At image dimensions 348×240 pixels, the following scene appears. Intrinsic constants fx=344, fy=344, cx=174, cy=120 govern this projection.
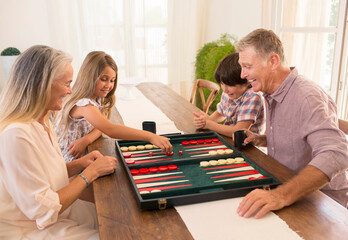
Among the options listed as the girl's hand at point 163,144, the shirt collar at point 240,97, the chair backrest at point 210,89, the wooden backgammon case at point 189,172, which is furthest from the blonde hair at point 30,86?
the chair backrest at point 210,89

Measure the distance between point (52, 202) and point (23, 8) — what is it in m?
4.70

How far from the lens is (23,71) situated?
4.88 feet

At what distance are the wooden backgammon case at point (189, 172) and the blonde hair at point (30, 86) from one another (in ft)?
1.58

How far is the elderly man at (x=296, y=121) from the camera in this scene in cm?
145

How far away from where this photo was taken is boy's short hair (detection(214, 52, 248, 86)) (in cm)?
229

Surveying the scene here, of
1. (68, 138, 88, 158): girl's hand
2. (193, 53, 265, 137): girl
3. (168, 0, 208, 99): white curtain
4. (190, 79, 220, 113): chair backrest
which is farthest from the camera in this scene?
(168, 0, 208, 99): white curtain

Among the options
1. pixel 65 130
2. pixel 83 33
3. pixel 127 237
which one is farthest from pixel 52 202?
pixel 83 33

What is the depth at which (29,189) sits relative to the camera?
1.37 metres

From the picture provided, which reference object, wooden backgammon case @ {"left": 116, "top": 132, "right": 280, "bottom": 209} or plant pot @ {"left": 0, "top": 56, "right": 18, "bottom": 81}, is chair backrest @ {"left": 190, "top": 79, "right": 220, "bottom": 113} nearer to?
wooden backgammon case @ {"left": 116, "top": 132, "right": 280, "bottom": 209}

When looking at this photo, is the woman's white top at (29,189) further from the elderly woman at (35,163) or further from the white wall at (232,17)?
the white wall at (232,17)

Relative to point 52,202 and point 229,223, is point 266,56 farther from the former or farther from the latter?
point 52,202

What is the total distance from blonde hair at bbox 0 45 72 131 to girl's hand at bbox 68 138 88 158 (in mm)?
616

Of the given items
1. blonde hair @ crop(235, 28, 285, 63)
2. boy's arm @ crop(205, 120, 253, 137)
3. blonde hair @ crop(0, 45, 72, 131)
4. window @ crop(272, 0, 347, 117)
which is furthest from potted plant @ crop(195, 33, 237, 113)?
blonde hair @ crop(0, 45, 72, 131)

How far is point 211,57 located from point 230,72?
2.81 m
